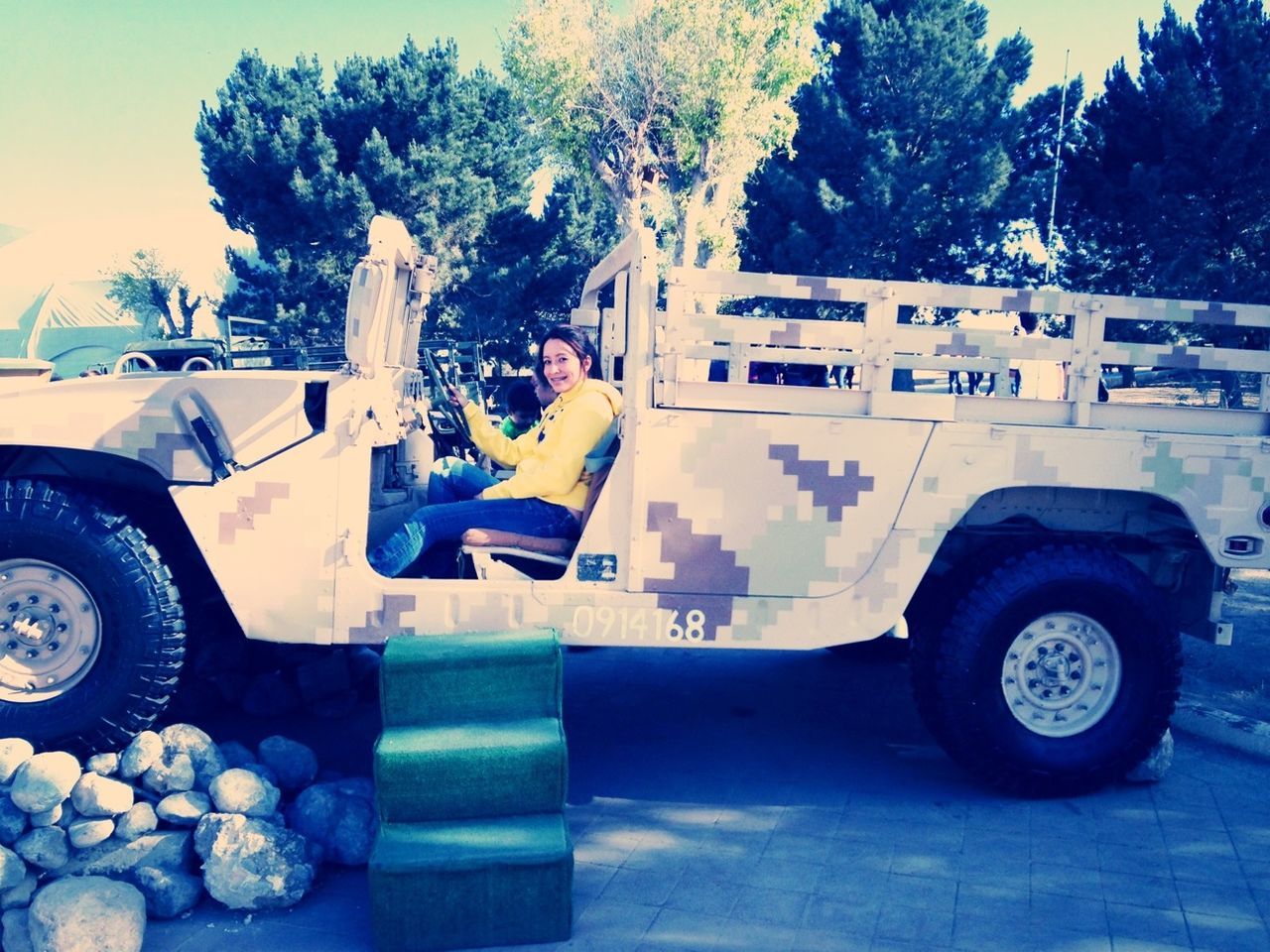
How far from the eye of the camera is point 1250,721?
457 cm

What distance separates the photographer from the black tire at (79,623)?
362cm

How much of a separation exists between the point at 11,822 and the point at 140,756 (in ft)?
1.33

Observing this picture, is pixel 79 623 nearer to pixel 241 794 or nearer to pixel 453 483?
pixel 241 794

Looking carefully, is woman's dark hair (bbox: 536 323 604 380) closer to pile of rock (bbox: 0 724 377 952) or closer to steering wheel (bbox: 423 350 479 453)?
steering wheel (bbox: 423 350 479 453)

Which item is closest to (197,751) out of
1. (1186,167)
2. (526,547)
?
(526,547)

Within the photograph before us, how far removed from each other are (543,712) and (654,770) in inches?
40.8

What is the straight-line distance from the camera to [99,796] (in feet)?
10.9

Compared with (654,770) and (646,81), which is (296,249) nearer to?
(646,81)

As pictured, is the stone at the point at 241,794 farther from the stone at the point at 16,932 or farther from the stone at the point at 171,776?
the stone at the point at 16,932

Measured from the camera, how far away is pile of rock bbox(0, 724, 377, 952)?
2.89 m

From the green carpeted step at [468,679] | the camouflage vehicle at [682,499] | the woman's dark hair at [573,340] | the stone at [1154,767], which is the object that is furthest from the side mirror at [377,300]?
the stone at [1154,767]

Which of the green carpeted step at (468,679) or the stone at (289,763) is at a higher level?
the green carpeted step at (468,679)

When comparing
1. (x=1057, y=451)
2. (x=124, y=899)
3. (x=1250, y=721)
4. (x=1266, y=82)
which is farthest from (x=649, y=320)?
(x=1266, y=82)

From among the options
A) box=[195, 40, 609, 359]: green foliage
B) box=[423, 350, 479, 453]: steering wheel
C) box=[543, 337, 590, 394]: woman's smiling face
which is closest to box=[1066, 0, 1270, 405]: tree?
box=[195, 40, 609, 359]: green foliage
